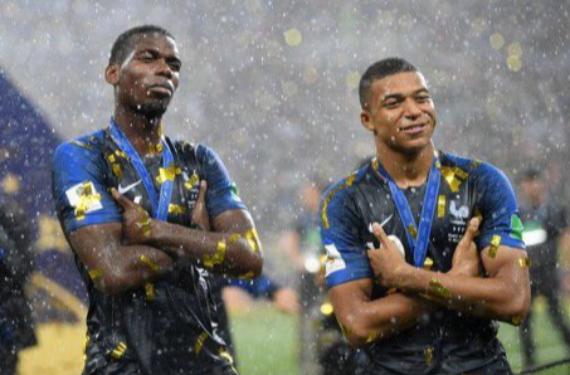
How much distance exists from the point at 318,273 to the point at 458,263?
12.4 ft

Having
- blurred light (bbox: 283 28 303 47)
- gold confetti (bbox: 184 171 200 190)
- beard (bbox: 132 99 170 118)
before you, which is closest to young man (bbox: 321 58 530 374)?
gold confetti (bbox: 184 171 200 190)

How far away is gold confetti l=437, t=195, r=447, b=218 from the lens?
3.61 m

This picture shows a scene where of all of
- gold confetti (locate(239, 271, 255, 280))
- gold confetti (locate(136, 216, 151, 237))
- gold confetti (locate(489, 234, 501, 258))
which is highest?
gold confetti (locate(136, 216, 151, 237))

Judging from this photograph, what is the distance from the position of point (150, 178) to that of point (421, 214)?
1089 millimetres

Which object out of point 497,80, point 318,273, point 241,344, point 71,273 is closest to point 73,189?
point 318,273

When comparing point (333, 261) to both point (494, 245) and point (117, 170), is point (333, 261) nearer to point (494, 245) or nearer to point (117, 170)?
point (494, 245)

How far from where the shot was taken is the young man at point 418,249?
3473mm

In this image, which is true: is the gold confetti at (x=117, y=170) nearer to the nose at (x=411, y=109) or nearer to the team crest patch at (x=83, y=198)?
the team crest patch at (x=83, y=198)

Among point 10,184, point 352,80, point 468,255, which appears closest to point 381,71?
point 468,255

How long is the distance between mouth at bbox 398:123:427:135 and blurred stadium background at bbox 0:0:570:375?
885 cm

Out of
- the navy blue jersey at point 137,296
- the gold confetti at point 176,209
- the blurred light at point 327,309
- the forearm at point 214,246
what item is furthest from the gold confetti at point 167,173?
the blurred light at point 327,309

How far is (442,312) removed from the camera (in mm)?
3514

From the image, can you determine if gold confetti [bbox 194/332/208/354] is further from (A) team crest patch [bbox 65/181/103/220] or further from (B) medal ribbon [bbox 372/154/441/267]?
(B) medal ribbon [bbox 372/154/441/267]

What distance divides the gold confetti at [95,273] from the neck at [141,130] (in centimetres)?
55
